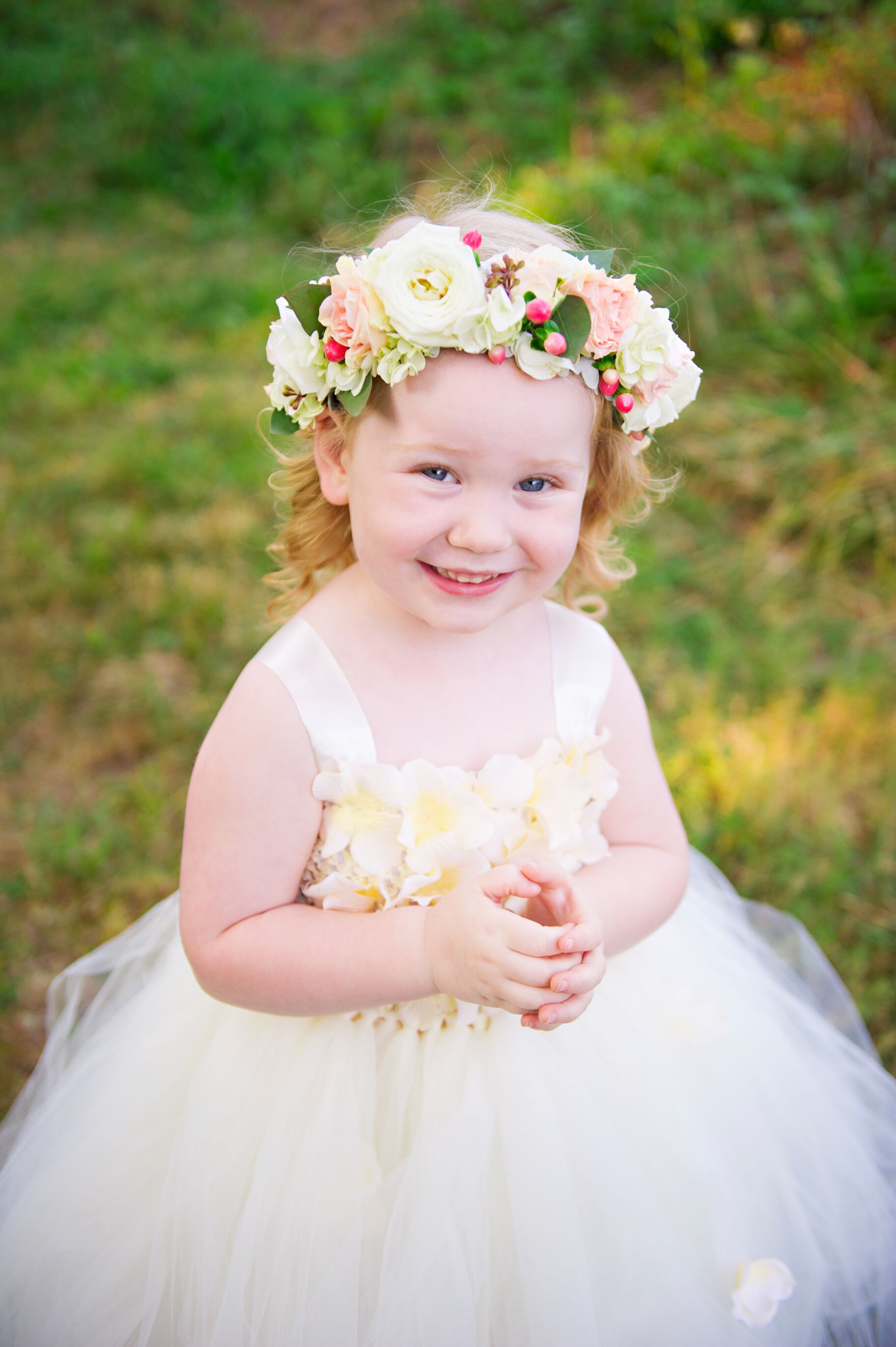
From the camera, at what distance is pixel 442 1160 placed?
4.55 ft

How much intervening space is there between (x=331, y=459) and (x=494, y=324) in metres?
0.33

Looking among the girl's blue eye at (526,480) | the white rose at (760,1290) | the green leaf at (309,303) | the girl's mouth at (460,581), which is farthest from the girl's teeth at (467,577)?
the white rose at (760,1290)

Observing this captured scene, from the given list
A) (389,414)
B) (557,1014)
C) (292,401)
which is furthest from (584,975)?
(292,401)

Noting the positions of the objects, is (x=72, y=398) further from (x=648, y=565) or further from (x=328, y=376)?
(x=328, y=376)

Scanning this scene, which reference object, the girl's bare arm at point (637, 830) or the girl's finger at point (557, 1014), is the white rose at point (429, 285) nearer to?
the girl's bare arm at point (637, 830)

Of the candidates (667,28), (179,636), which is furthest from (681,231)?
(179,636)

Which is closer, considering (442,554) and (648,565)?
(442,554)

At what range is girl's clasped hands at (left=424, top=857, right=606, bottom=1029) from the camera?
121 cm

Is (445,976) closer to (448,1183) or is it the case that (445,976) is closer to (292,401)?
(448,1183)

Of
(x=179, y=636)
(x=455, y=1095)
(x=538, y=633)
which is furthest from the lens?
(x=179, y=636)

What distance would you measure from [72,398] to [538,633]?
11.8 ft

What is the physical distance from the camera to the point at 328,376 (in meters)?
1.30

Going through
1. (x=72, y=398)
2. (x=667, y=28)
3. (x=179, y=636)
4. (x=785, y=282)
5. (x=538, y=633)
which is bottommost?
(x=538, y=633)

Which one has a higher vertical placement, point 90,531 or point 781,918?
point 90,531
